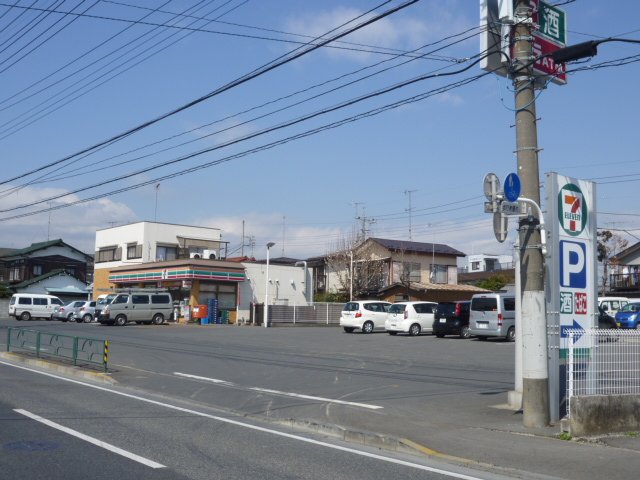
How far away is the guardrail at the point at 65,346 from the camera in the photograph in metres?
17.8

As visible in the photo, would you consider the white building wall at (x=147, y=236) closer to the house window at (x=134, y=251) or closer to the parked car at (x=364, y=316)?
the house window at (x=134, y=251)

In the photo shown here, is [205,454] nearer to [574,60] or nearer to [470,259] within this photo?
[574,60]

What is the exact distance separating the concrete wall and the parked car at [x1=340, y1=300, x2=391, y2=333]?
26.6m

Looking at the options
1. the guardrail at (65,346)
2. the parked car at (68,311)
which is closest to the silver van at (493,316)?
the guardrail at (65,346)

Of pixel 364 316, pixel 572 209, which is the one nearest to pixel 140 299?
pixel 364 316

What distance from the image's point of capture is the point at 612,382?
10.4m

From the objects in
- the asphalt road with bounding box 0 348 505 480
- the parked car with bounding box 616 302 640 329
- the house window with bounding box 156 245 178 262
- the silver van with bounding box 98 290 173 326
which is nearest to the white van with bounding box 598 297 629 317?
the parked car with bounding box 616 302 640 329

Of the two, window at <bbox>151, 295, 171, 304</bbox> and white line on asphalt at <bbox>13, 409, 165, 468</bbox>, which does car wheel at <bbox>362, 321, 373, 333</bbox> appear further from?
white line on asphalt at <bbox>13, 409, 165, 468</bbox>

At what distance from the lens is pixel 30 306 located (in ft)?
168

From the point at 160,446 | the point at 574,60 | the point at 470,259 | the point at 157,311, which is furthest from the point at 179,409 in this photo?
the point at 470,259

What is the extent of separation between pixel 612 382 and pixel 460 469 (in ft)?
11.9

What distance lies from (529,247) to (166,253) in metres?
52.3

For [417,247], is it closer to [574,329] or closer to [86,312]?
[86,312]

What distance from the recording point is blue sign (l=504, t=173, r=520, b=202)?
10.4m
